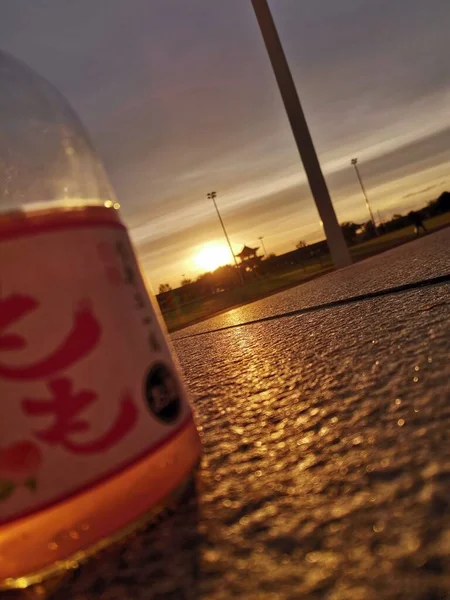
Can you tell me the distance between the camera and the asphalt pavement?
201mm

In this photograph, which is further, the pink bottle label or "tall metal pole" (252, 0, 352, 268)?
"tall metal pole" (252, 0, 352, 268)

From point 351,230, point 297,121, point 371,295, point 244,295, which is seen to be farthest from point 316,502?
point 351,230

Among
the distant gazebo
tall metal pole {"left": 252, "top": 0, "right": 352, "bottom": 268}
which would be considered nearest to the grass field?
tall metal pole {"left": 252, "top": 0, "right": 352, "bottom": 268}

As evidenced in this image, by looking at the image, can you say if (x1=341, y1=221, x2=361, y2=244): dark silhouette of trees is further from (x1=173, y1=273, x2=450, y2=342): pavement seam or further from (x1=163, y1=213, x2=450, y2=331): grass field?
(x1=173, y1=273, x2=450, y2=342): pavement seam

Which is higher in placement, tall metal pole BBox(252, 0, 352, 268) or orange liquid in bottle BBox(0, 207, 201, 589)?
tall metal pole BBox(252, 0, 352, 268)

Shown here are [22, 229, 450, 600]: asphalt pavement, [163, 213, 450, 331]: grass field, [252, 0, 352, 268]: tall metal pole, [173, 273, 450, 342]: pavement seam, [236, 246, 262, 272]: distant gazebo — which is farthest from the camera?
[236, 246, 262, 272]: distant gazebo

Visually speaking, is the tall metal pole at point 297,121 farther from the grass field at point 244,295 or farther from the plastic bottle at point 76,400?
the plastic bottle at point 76,400

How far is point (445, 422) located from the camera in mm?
293

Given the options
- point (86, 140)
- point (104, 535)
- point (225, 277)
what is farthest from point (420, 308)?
point (225, 277)

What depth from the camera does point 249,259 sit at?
34.5 meters

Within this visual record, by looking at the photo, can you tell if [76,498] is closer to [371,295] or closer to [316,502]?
[316,502]

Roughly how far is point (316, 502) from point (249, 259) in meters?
34.4

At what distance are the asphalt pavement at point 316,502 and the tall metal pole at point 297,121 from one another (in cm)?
398

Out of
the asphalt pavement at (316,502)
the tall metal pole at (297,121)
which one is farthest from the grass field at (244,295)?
the asphalt pavement at (316,502)
